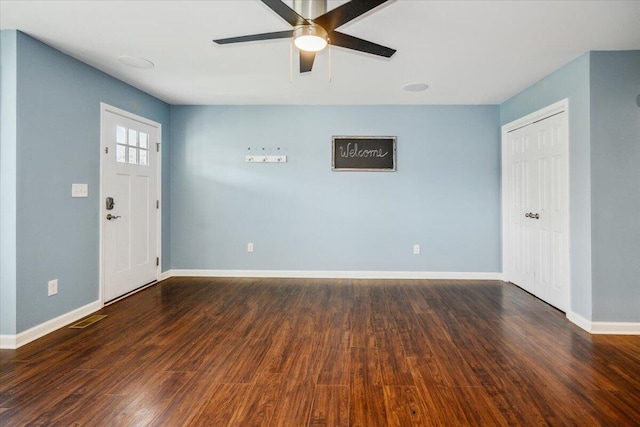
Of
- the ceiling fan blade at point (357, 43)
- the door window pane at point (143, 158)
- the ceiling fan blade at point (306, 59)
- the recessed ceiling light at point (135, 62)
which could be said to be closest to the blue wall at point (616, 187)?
the ceiling fan blade at point (357, 43)

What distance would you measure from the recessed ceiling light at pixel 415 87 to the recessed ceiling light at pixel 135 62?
271cm

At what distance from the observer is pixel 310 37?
196cm

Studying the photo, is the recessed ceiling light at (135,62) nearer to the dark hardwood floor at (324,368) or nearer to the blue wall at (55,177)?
the blue wall at (55,177)

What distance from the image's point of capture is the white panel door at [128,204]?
3504 mm

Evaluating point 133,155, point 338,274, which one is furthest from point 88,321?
point 338,274

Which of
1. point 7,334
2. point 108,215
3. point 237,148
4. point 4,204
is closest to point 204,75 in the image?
point 237,148

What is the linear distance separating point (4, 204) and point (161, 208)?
1987mm

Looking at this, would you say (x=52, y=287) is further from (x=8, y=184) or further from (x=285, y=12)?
(x=285, y=12)

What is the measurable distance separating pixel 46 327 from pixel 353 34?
350cm

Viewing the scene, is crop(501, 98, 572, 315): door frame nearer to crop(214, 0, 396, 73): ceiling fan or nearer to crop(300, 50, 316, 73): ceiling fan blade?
crop(214, 0, 396, 73): ceiling fan

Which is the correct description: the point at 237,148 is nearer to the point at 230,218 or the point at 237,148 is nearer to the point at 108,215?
the point at 230,218

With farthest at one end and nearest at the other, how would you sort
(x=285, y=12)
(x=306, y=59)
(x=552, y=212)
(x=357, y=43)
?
(x=552, y=212) → (x=306, y=59) → (x=357, y=43) → (x=285, y=12)

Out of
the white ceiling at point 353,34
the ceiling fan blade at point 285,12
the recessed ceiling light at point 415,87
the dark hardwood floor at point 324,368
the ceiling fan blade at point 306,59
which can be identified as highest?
the recessed ceiling light at point 415,87

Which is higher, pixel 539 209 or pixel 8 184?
pixel 8 184
